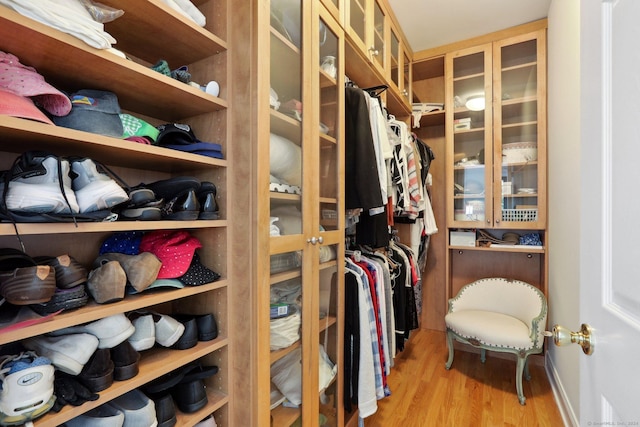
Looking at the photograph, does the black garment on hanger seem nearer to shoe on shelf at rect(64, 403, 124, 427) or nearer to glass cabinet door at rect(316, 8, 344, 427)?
glass cabinet door at rect(316, 8, 344, 427)

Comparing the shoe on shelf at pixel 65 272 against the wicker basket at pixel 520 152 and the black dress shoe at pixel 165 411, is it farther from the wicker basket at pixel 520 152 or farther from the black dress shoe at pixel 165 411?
the wicker basket at pixel 520 152

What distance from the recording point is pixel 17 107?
566mm

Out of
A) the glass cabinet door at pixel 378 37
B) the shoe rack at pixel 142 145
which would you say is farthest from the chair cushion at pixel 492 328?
the glass cabinet door at pixel 378 37

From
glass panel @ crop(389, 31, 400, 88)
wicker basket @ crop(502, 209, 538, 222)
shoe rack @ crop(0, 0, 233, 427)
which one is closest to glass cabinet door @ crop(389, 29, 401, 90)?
glass panel @ crop(389, 31, 400, 88)

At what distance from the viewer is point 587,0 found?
0.66 m

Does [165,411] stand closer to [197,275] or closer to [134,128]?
[197,275]

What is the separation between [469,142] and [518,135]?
13.7 inches

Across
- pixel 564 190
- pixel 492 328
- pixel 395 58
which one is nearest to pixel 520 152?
pixel 564 190

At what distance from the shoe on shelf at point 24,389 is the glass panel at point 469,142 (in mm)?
2622

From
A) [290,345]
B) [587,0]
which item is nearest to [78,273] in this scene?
[290,345]

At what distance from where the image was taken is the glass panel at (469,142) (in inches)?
96.9

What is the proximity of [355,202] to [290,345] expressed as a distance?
700mm

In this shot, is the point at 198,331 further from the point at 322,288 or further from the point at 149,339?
the point at 322,288

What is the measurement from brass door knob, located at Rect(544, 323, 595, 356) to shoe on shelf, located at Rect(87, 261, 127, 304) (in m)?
1.02
